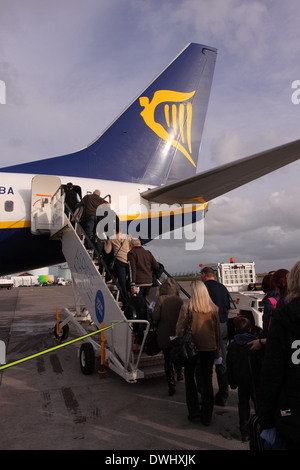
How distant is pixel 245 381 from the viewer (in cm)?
403

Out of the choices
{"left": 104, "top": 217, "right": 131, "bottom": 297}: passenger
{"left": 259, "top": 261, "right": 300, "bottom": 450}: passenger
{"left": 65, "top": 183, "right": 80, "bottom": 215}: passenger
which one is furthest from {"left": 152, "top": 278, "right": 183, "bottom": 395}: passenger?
{"left": 65, "top": 183, "right": 80, "bottom": 215}: passenger

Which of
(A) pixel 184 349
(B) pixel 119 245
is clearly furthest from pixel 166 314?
(B) pixel 119 245

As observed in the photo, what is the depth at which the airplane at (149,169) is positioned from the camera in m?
8.80

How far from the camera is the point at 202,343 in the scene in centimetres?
446

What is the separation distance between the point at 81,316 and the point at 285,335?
25.2 ft

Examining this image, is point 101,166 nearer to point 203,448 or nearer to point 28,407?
point 28,407

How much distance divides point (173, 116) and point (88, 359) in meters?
9.08

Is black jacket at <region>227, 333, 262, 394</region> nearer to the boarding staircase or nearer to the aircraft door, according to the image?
the boarding staircase

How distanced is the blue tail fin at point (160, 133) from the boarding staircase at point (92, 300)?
214 cm

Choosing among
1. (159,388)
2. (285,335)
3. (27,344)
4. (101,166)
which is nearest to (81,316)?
(27,344)

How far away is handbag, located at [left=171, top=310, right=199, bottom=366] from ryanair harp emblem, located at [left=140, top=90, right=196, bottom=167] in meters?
9.16

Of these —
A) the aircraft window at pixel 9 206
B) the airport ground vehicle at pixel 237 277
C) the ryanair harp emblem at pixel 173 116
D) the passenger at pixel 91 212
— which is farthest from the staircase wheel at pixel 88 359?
the ryanair harp emblem at pixel 173 116

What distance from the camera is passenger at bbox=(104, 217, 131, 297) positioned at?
746cm
